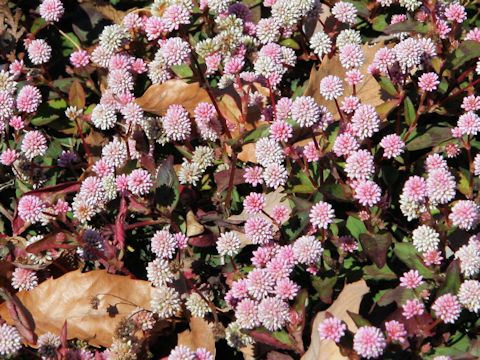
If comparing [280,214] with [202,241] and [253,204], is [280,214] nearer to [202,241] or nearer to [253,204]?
[253,204]

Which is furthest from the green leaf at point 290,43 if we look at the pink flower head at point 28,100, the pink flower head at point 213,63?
the pink flower head at point 28,100

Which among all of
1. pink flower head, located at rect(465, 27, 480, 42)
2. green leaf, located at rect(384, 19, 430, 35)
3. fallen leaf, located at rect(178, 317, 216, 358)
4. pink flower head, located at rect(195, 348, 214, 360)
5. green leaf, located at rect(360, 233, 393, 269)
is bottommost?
fallen leaf, located at rect(178, 317, 216, 358)

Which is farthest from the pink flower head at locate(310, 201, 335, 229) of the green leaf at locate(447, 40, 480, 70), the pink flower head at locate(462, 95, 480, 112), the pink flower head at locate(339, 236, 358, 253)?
the green leaf at locate(447, 40, 480, 70)

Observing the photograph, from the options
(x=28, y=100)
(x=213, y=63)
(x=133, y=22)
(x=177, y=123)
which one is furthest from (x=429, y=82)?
(x=28, y=100)

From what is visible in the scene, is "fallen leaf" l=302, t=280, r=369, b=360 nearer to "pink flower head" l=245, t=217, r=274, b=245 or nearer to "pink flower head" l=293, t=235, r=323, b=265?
"pink flower head" l=293, t=235, r=323, b=265

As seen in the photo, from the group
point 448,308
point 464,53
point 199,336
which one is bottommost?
point 199,336
